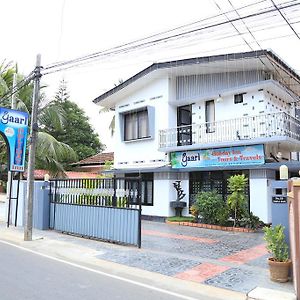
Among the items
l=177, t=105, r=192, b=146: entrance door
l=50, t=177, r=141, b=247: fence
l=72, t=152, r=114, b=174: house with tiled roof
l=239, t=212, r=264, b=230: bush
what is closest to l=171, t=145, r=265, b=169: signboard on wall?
l=177, t=105, r=192, b=146: entrance door

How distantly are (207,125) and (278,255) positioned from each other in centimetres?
1037

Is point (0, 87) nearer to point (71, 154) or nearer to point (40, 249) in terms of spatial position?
point (71, 154)

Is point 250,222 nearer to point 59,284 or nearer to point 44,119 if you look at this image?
point 59,284

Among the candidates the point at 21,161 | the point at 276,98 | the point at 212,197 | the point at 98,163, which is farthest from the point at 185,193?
the point at 98,163

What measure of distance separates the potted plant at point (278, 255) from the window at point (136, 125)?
1222 cm

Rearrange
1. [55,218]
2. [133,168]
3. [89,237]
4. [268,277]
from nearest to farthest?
1. [268,277]
2. [89,237]
3. [55,218]
4. [133,168]

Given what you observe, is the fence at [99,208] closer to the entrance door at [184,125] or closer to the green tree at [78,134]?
the entrance door at [184,125]

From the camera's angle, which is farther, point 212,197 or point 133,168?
point 133,168

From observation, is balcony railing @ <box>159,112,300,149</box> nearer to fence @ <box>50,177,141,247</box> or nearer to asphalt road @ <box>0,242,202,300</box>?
fence @ <box>50,177,141,247</box>

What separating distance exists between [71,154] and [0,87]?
5.73 meters

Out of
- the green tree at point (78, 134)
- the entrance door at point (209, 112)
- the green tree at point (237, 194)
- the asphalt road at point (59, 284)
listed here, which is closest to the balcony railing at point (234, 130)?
the entrance door at point (209, 112)

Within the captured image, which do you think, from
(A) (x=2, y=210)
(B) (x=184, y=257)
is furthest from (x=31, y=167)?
(A) (x=2, y=210)

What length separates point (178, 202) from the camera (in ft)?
54.9

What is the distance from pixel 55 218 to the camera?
13.4m
